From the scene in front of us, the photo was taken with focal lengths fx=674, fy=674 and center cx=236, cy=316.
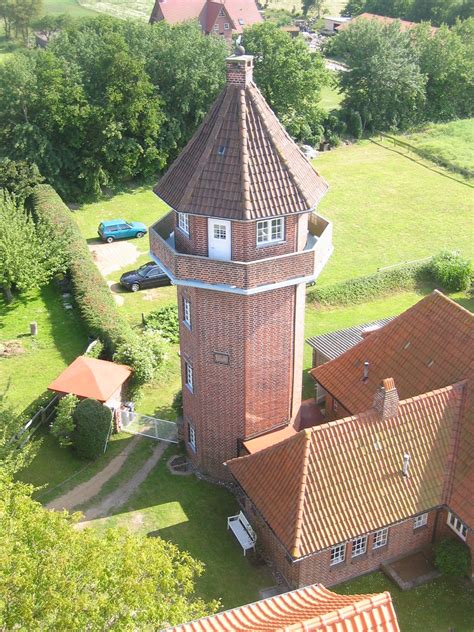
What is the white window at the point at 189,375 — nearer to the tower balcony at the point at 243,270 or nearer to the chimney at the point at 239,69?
the tower balcony at the point at 243,270

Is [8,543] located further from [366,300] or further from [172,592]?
[366,300]

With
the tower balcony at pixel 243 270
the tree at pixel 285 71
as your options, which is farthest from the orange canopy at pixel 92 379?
the tree at pixel 285 71

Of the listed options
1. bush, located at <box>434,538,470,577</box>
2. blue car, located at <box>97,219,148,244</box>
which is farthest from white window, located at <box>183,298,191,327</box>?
blue car, located at <box>97,219,148,244</box>

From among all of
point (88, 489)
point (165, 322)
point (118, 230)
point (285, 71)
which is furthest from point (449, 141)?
point (88, 489)

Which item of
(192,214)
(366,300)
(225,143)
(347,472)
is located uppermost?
(225,143)

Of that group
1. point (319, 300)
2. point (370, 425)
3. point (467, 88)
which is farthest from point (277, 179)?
point (467, 88)
